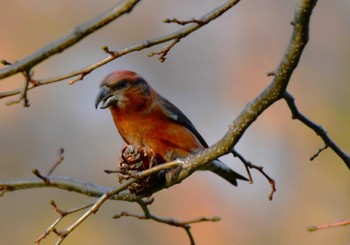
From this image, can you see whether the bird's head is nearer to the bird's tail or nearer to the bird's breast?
the bird's breast

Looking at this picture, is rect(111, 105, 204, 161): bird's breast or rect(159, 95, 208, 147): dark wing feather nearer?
rect(111, 105, 204, 161): bird's breast

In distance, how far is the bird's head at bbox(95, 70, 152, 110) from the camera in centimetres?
416

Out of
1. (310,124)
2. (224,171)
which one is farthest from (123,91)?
(310,124)

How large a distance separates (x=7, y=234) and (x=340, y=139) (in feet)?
14.0

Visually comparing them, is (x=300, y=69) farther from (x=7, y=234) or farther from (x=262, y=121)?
(x=7, y=234)

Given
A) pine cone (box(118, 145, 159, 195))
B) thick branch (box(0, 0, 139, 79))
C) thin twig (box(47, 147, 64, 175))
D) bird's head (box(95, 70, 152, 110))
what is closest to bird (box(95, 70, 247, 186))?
bird's head (box(95, 70, 152, 110))

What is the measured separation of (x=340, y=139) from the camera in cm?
932

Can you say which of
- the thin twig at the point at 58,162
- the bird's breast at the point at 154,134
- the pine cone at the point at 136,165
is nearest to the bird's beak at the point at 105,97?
the bird's breast at the point at 154,134

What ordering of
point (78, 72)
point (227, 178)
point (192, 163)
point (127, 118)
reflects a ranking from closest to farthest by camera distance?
point (78, 72) → point (192, 163) → point (127, 118) → point (227, 178)

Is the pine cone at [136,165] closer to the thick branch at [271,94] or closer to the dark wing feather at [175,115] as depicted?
the thick branch at [271,94]

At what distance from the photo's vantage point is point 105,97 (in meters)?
4.17

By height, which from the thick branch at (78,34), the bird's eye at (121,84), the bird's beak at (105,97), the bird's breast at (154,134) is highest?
the bird's eye at (121,84)

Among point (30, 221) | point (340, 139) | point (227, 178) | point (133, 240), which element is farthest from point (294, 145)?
point (227, 178)

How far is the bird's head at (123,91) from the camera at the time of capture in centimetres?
416
